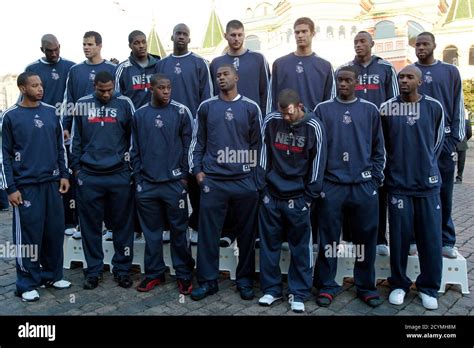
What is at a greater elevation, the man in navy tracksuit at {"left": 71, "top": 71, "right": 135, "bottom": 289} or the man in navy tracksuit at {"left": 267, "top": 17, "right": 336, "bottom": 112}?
the man in navy tracksuit at {"left": 267, "top": 17, "right": 336, "bottom": 112}

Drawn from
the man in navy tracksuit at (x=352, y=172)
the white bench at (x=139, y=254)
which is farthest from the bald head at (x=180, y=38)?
the white bench at (x=139, y=254)

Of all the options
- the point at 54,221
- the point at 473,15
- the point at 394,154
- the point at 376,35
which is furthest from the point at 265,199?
the point at 473,15

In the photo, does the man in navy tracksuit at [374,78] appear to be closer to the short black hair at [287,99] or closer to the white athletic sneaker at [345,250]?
the white athletic sneaker at [345,250]

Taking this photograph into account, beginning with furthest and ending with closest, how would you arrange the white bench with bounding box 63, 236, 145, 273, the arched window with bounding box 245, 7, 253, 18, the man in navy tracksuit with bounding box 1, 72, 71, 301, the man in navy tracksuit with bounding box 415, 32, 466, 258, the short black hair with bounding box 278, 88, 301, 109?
the arched window with bounding box 245, 7, 253, 18 → the white bench with bounding box 63, 236, 145, 273 → the man in navy tracksuit with bounding box 415, 32, 466, 258 → the man in navy tracksuit with bounding box 1, 72, 71, 301 → the short black hair with bounding box 278, 88, 301, 109

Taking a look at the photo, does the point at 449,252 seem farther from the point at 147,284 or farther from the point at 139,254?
the point at 139,254

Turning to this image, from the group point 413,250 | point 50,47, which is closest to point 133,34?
point 50,47

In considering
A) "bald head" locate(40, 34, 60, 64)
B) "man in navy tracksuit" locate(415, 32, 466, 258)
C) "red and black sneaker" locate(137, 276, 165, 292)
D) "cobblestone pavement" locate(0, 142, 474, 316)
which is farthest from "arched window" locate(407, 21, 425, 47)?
"red and black sneaker" locate(137, 276, 165, 292)

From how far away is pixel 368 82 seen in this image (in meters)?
6.00

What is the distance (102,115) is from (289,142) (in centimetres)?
235

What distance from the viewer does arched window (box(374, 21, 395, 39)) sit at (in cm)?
4234

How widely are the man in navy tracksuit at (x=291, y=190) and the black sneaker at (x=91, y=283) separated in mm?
2154

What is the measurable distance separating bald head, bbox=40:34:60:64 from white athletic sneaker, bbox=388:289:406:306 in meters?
5.75

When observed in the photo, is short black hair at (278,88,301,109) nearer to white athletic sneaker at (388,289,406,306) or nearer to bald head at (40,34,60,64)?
white athletic sneaker at (388,289,406,306)

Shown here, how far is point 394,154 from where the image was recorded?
209 inches
